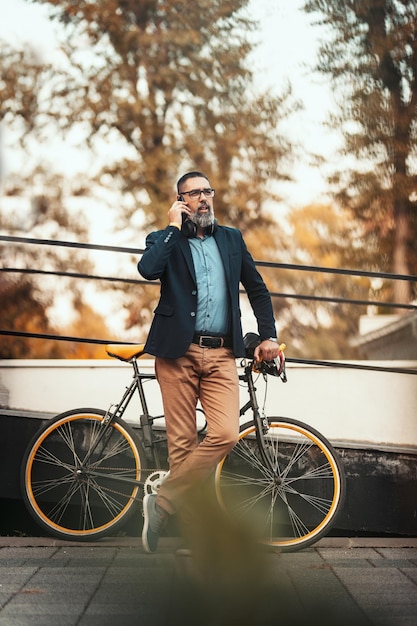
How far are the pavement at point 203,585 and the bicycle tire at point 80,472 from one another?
16 centimetres

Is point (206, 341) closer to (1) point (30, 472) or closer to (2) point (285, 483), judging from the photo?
(2) point (285, 483)

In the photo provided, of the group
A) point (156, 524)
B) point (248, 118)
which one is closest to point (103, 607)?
point (156, 524)

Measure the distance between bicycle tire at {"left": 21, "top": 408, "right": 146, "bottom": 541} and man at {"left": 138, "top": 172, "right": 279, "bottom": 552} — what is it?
1.68 ft

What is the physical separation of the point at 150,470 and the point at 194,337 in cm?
89

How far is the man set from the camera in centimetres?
432

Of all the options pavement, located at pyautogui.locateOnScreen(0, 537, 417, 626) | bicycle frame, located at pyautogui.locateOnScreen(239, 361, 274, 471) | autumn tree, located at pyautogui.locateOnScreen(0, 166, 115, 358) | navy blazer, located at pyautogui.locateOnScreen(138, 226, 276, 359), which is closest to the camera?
pavement, located at pyautogui.locateOnScreen(0, 537, 417, 626)

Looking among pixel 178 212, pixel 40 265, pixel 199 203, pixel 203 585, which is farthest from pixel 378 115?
pixel 203 585

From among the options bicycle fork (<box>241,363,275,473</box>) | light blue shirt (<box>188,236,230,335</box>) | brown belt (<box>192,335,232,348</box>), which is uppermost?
light blue shirt (<box>188,236,230,335</box>)

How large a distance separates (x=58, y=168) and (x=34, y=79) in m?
1.15

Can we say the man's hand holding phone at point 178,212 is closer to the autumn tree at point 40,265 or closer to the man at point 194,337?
the man at point 194,337

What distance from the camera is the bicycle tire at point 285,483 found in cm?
486

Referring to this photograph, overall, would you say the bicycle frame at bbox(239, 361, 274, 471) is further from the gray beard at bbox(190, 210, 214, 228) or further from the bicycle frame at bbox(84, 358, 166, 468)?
the gray beard at bbox(190, 210, 214, 228)

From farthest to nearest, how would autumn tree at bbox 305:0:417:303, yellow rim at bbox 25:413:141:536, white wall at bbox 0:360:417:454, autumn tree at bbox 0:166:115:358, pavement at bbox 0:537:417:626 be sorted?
autumn tree at bbox 0:166:115:358 → autumn tree at bbox 305:0:417:303 → white wall at bbox 0:360:417:454 → yellow rim at bbox 25:413:141:536 → pavement at bbox 0:537:417:626

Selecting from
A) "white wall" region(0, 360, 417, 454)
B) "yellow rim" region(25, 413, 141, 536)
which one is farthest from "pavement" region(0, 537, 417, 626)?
"white wall" region(0, 360, 417, 454)
